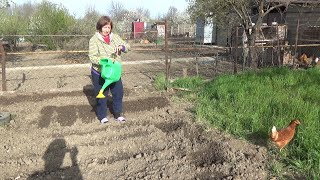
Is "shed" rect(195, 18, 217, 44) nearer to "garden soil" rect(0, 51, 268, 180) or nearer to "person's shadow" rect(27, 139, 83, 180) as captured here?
"garden soil" rect(0, 51, 268, 180)

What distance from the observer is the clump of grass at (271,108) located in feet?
11.9

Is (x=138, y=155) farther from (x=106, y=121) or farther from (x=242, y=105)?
(x=242, y=105)

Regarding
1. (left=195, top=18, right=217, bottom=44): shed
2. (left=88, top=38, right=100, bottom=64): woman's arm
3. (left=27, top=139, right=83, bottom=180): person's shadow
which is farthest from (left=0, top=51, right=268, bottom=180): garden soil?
(left=195, top=18, right=217, bottom=44): shed

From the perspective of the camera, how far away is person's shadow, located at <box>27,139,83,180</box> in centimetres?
339

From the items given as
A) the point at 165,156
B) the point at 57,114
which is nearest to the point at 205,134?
the point at 165,156

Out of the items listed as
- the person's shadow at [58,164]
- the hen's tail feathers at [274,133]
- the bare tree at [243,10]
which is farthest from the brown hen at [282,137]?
the bare tree at [243,10]

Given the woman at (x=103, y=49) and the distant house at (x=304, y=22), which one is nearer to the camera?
the woman at (x=103, y=49)

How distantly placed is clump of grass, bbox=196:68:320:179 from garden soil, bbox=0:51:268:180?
0.28m

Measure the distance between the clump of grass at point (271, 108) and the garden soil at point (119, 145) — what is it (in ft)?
0.92

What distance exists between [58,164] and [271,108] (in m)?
3.05

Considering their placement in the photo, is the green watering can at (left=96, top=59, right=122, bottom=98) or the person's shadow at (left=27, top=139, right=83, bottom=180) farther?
the green watering can at (left=96, top=59, right=122, bottom=98)

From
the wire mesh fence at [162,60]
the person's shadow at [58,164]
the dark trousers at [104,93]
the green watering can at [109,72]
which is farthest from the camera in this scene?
the wire mesh fence at [162,60]

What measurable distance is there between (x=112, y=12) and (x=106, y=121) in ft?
210

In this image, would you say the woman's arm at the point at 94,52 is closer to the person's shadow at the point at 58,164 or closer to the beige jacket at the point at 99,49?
the beige jacket at the point at 99,49
